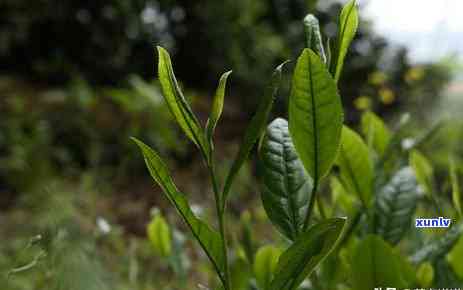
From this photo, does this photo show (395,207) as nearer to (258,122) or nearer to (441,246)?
(441,246)

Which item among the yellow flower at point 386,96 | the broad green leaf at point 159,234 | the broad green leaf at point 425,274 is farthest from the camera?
the yellow flower at point 386,96

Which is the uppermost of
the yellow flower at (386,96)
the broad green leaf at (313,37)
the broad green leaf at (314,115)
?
the broad green leaf at (313,37)

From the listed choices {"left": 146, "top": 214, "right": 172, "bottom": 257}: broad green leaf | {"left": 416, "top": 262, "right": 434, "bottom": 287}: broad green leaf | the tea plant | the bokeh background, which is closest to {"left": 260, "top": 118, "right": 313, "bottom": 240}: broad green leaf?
the tea plant

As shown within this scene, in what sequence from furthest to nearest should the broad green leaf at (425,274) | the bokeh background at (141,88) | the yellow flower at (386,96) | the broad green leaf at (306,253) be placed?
the yellow flower at (386,96)
the bokeh background at (141,88)
the broad green leaf at (425,274)
the broad green leaf at (306,253)

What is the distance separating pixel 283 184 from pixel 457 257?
8.3 inches

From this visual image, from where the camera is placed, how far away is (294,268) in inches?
14.9

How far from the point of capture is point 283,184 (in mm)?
439

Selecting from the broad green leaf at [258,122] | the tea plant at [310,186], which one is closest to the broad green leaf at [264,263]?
the tea plant at [310,186]

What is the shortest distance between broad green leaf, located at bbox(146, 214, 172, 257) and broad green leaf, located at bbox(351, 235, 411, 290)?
0.26 m

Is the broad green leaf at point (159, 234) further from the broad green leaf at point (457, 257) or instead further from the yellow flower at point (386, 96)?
the yellow flower at point (386, 96)

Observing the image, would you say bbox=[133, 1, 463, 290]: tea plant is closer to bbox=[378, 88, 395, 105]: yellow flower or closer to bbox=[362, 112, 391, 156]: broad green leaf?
bbox=[362, 112, 391, 156]: broad green leaf

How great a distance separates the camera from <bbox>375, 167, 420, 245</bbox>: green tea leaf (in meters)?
0.56

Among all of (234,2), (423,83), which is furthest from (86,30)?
(423,83)

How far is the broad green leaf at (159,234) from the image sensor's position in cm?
65
